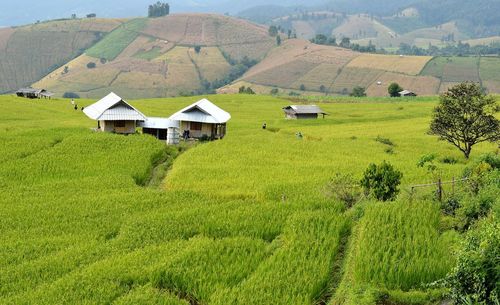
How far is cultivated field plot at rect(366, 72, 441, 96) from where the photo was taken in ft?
519

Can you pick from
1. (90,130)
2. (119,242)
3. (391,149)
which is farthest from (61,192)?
(391,149)

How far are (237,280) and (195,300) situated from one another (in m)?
1.38

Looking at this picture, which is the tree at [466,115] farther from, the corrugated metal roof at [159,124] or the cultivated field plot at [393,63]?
the cultivated field plot at [393,63]

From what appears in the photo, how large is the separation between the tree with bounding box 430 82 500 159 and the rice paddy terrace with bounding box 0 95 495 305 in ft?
15.4

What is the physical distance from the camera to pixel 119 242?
20078 millimetres

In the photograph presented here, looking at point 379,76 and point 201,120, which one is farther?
point 379,76

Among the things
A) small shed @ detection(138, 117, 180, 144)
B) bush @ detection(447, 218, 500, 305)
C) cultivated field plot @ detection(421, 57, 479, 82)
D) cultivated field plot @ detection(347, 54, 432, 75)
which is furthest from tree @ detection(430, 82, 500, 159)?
cultivated field plot @ detection(347, 54, 432, 75)

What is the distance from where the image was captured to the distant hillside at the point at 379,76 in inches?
6535

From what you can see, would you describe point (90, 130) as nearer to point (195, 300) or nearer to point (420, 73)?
point (195, 300)

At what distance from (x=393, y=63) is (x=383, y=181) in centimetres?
16893

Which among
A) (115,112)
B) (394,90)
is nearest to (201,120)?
(115,112)

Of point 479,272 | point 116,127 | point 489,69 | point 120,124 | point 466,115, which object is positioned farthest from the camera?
point 489,69

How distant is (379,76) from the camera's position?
173375 millimetres

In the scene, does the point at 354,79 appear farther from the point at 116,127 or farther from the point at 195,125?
the point at 116,127
